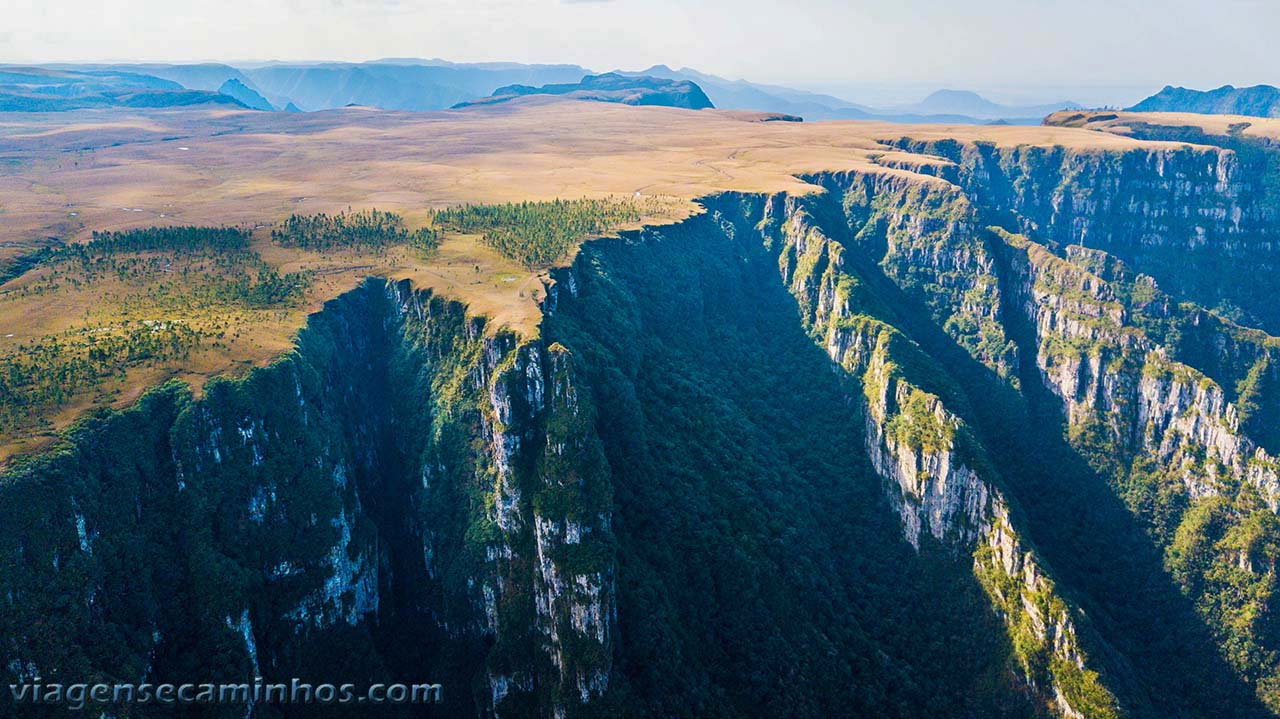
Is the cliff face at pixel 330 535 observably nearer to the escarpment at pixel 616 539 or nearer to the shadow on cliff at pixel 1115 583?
the escarpment at pixel 616 539

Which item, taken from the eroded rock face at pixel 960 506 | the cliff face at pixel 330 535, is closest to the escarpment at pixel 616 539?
the cliff face at pixel 330 535

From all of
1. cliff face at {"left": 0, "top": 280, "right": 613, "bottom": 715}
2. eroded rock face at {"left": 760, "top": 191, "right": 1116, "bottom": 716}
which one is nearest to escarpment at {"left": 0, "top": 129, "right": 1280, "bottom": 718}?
cliff face at {"left": 0, "top": 280, "right": 613, "bottom": 715}

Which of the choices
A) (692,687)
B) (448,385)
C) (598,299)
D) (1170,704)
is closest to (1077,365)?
(1170,704)

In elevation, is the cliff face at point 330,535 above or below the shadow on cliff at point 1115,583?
above

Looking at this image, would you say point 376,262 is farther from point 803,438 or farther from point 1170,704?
point 1170,704

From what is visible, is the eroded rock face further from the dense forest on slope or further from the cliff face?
the cliff face

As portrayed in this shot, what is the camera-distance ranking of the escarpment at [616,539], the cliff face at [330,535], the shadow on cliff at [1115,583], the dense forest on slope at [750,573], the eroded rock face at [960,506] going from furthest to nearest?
1. the shadow on cliff at [1115,583]
2. the eroded rock face at [960,506]
3. the dense forest on slope at [750,573]
4. the escarpment at [616,539]
5. the cliff face at [330,535]

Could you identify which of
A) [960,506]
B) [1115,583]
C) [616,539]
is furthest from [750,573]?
[1115,583]

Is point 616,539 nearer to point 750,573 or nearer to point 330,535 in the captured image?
point 750,573
